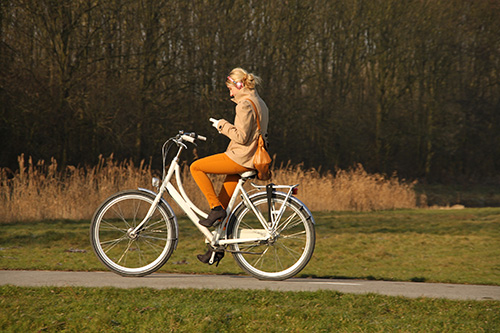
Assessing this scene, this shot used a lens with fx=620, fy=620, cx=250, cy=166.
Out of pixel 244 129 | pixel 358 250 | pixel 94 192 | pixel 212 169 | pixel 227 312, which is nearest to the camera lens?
pixel 227 312

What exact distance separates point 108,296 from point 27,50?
1539 cm

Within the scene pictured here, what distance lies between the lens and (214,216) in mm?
5820

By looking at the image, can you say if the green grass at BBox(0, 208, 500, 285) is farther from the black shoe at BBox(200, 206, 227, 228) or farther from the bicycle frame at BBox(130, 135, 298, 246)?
the black shoe at BBox(200, 206, 227, 228)

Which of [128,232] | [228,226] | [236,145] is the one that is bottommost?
[128,232]

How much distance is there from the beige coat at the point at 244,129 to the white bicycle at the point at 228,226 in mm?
195

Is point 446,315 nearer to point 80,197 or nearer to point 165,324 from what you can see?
point 165,324

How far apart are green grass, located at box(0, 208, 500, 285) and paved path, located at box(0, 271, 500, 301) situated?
80cm

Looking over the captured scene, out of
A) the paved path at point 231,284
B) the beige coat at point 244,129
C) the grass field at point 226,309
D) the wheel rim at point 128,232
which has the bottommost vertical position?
the paved path at point 231,284

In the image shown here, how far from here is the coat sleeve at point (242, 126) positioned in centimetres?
569

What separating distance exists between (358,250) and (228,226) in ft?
16.7

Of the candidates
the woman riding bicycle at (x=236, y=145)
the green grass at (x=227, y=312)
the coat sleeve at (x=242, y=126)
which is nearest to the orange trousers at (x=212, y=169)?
the woman riding bicycle at (x=236, y=145)

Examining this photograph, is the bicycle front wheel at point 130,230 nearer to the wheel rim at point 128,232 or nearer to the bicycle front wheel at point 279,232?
the wheel rim at point 128,232

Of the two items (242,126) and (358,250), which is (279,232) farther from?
(358,250)

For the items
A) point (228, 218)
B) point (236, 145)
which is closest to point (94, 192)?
point (228, 218)
